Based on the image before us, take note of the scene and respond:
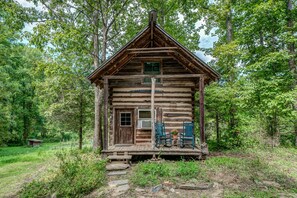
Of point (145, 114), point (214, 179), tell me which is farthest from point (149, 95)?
point (214, 179)

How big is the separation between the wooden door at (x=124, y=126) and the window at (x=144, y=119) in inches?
19.1

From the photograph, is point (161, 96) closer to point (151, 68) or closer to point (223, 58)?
point (151, 68)

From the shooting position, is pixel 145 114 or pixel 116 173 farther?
pixel 145 114

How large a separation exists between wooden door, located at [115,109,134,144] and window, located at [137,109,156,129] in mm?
485

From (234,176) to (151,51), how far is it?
20.2 ft

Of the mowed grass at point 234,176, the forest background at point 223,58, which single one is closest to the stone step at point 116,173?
the mowed grass at point 234,176

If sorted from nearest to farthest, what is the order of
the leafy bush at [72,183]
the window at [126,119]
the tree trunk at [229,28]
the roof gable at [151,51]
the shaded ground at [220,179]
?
the shaded ground at [220,179], the leafy bush at [72,183], the roof gable at [151,51], the window at [126,119], the tree trunk at [229,28]

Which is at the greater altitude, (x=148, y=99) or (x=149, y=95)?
(x=149, y=95)

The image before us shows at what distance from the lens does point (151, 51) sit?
8.78 metres

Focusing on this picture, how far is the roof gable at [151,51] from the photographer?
362 inches

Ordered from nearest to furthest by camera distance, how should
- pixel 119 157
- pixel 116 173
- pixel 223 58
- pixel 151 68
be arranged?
pixel 116 173, pixel 119 157, pixel 151 68, pixel 223 58

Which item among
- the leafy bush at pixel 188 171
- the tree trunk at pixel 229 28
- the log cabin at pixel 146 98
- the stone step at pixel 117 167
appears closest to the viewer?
the leafy bush at pixel 188 171

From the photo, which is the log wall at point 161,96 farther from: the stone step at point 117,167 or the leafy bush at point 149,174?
the leafy bush at point 149,174

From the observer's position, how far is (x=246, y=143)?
1201 cm
